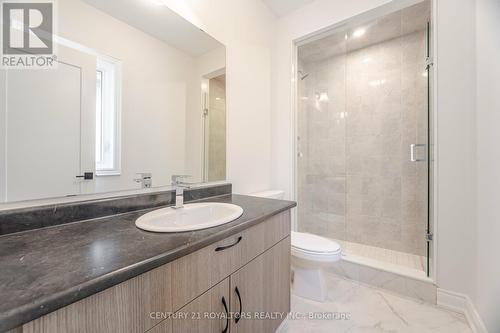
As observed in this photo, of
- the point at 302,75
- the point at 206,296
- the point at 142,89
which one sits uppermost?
the point at 302,75

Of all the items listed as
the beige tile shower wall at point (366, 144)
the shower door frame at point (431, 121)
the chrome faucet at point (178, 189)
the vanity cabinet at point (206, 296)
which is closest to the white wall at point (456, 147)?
the shower door frame at point (431, 121)

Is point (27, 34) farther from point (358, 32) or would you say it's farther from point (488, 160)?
point (358, 32)

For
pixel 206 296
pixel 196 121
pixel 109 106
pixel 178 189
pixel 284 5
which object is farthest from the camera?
pixel 284 5

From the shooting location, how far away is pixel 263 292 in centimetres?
107

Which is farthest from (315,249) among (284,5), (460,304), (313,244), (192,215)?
(284,5)

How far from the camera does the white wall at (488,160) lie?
110cm

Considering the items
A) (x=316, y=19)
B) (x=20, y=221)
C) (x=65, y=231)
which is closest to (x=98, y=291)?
(x=65, y=231)

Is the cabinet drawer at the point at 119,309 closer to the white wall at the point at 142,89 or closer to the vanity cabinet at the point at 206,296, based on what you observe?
the vanity cabinet at the point at 206,296

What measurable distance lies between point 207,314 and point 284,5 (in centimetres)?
251

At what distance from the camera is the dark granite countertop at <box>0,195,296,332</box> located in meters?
0.40

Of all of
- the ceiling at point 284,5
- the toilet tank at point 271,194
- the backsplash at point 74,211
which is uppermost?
the ceiling at point 284,5

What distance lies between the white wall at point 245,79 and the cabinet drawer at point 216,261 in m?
0.71

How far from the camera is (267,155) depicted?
2.13 m

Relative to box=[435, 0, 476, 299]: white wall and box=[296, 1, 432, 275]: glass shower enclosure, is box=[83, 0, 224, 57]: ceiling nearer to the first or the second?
box=[296, 1, 432, 275]: glass shower enclosure
